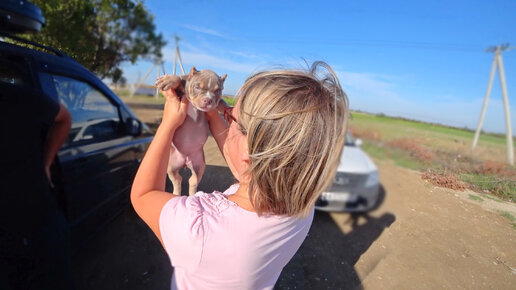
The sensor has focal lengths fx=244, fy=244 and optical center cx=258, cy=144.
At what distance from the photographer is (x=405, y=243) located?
3.86 feet

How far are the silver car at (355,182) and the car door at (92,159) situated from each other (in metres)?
0.84

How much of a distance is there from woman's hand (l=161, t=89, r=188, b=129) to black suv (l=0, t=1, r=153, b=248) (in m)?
0.26

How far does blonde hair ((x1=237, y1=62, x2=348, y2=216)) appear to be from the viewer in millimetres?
760

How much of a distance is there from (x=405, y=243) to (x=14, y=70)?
1627 mm

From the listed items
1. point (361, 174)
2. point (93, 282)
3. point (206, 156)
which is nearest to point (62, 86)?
point (206, 156)

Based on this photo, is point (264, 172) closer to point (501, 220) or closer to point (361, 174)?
point (361, 174)

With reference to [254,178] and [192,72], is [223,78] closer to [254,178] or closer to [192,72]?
[192,72]

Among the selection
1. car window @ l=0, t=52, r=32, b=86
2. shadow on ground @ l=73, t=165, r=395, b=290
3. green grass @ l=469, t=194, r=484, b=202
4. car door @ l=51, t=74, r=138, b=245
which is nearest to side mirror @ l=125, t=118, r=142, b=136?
car door @ l=51, t=74, r=138, b=245

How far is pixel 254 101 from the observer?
2.54 feet

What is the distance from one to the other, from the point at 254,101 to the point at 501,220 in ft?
3.86

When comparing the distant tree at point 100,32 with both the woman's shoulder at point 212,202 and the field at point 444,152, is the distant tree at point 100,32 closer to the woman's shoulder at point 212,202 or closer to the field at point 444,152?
the field at point 444,152

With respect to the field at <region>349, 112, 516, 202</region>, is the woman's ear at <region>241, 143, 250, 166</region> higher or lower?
lower

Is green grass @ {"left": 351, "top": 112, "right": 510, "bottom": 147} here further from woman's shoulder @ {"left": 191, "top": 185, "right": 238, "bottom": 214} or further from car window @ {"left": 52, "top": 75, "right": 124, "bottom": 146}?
car window @ {"left": 52, "top": 75, "right": 124, "bottom": 146}

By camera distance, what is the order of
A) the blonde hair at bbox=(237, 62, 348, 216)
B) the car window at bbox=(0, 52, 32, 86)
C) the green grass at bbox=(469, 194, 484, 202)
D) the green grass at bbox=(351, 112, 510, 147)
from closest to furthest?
the car window at bbox=(0, 52, 32, 86) → the blonde hair at bbox=(237, 62, 348, 216) → the green grass at bbox=(351, 112, 510, 147) → the green grass at bbox=(469, 194, 484, 202)
